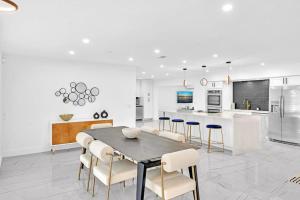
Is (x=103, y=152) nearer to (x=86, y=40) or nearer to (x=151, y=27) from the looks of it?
(x=151, y=27)

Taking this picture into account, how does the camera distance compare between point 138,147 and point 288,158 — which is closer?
point 138,147

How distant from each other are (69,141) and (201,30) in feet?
14.6

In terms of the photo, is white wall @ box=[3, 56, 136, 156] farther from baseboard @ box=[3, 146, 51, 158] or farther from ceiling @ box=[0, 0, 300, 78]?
ceiling @ box=[0, 0, 300, 78]

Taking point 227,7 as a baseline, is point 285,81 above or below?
below

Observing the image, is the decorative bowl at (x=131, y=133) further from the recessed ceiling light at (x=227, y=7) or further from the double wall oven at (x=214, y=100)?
the double wall oven at (x=214, y=100)

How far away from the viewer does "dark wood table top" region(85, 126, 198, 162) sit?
7.74 ft

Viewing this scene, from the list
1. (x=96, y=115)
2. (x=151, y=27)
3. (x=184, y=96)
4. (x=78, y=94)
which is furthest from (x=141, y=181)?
(x=184, y=96)

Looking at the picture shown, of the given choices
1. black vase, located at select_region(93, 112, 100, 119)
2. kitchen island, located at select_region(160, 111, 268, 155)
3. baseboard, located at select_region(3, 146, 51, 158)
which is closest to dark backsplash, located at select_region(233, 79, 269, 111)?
kitchen island, located at select_region(160, 111, 268, 155)

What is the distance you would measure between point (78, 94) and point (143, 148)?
4.04m

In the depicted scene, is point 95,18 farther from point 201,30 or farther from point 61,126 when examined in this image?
point 61,126

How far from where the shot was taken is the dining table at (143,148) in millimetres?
2271

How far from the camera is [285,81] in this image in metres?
6.34

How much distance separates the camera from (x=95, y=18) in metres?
2.83

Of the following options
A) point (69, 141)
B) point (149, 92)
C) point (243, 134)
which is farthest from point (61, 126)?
point (149, 92)
